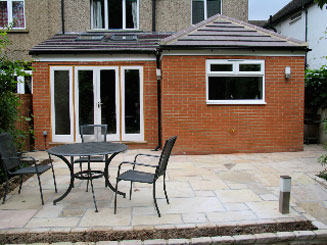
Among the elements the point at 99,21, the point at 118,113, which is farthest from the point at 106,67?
the point at 99,21

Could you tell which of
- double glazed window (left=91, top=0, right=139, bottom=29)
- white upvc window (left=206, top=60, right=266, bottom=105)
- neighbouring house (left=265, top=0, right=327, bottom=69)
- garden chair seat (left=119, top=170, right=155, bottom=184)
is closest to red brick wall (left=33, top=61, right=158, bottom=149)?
white upvc window (left=206, top=60, right=266, bottom=105)

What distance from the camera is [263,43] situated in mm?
7910

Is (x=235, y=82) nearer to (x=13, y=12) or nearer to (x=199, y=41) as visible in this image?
(x=199, y=41)

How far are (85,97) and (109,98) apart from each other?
739mm

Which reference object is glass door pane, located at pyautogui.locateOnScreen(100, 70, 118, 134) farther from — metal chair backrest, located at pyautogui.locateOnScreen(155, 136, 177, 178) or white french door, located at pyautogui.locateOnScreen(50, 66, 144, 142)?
metal chair backrest, located at pyautogui.locateOnScreen(155, 136, 177, 178)

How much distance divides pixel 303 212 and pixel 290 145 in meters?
4.62

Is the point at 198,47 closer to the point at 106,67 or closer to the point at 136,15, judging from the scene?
the point at 106,67

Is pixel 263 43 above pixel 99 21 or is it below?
below

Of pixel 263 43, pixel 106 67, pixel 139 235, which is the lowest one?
pixel 139 235

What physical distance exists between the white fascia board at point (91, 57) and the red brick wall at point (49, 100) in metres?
0.09

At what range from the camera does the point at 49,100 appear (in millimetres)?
8672

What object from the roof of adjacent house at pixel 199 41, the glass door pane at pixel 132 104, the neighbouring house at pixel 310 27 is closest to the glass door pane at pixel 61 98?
the roof of adjacent house at pixel 199 41

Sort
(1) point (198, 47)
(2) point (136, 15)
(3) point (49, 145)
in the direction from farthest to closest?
(2) point (136, 15) < (3) point (49, 145) < (1) point (198, 47)

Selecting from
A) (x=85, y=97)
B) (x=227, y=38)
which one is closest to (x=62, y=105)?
(x=85, y=97)
